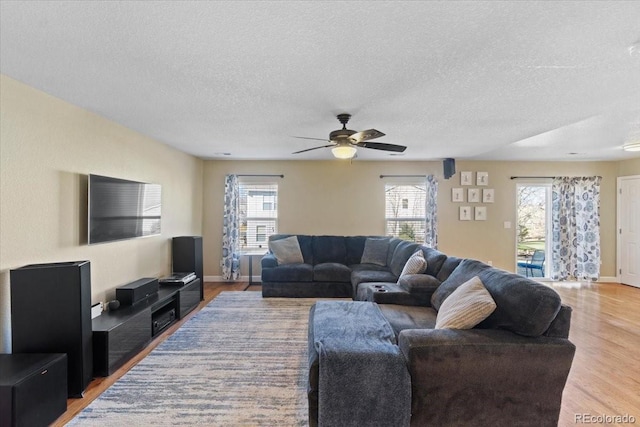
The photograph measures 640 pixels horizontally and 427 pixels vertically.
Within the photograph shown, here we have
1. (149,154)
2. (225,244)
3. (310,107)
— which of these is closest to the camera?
(310,107)

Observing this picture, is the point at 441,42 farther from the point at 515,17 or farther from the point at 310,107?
the point at 310,107

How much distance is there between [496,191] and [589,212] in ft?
5.92

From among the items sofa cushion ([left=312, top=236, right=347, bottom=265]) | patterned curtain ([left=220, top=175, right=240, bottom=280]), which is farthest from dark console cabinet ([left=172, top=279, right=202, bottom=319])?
sofa cushion ([left=312, top=236, right=347, bottom=265])

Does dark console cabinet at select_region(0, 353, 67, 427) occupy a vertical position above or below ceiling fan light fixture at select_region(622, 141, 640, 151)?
below

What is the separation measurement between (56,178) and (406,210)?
17.5 ft

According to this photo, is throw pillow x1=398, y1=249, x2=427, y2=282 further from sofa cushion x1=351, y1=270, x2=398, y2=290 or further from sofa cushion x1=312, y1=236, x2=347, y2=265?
sofa cushion x1=312, y1=236, x2=347, y2=265

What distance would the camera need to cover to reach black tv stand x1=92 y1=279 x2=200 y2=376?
252 centimetres

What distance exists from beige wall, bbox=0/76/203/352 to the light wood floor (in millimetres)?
847

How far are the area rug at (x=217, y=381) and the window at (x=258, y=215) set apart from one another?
238cm

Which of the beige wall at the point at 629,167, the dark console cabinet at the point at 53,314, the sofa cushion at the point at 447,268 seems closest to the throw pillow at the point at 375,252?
the sofa cushion at the point at 447,268

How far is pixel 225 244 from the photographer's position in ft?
19.0

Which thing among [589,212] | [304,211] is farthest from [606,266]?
[304,211]

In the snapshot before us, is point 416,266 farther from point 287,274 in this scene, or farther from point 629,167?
point 629,167

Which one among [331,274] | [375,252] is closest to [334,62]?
[331,274]
